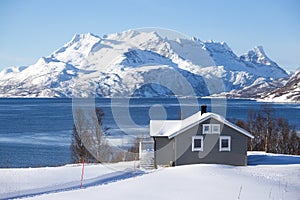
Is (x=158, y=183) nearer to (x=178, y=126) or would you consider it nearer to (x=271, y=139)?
(x=178, y=126)

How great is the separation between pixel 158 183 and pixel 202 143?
31.2 ft

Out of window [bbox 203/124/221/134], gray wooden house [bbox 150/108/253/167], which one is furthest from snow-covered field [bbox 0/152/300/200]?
window [bbox 203/124/221/134]

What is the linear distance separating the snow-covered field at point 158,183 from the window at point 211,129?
3525mm

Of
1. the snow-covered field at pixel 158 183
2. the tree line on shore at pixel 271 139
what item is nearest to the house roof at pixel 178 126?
the snow-covered field at pixel 158 183

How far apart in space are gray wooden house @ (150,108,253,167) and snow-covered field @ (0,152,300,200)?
6.42 feet

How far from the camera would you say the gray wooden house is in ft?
97.2

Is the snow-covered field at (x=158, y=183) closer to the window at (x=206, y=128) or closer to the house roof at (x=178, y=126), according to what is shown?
the house roof at (x=178, y=126)

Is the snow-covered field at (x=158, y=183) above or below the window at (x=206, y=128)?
below

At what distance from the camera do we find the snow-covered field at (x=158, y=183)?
18208 millimetres

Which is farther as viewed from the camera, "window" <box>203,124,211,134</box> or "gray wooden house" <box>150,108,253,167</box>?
"window" <box>203,124,211,134</box>

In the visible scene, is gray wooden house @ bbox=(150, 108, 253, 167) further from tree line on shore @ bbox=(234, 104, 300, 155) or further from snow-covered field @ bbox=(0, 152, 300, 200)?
tree line on shore @ bbox=(234, 104, 300, 155)

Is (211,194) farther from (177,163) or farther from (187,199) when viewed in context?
(177,163)

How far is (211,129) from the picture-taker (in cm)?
2991

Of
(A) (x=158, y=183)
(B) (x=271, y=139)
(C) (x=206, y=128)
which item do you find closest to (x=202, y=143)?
(C) (x=206, y=128)
